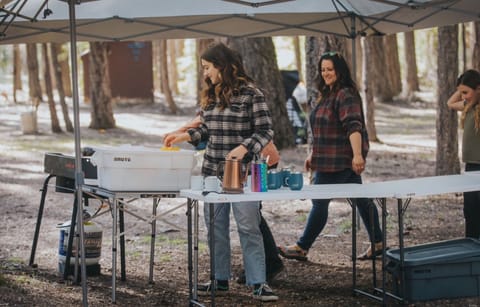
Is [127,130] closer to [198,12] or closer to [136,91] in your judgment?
[136,91]

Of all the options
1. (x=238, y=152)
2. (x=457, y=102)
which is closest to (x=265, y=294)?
(x=238, y=152)

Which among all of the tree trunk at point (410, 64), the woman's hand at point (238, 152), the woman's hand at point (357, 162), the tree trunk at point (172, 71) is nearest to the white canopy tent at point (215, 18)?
the woman's hand at point (357, 162)

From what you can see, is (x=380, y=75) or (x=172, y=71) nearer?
(x=380, y=75)

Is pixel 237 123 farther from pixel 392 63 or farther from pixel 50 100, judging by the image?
pixel 392 63

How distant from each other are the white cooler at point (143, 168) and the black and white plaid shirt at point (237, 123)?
0.18m

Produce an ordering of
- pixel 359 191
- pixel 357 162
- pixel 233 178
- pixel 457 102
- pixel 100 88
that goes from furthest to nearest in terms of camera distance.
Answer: pixel 100 88 → pixel 457 102 → pixel 357 162 → pixel 359 191 → pixel 233 178

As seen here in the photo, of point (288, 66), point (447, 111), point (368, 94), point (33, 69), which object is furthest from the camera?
point (288, 66)

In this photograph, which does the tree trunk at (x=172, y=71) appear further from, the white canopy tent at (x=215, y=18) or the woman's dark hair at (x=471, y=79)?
the woman's dark hair at (x=471, y=79)

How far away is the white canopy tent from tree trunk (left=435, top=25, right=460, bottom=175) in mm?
3871

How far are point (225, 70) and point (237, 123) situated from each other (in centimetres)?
38

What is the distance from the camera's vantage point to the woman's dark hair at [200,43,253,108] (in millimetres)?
6316

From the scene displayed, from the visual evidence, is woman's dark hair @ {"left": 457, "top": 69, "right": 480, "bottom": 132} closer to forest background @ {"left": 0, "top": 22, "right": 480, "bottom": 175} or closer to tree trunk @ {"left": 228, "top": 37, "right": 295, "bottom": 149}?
forest background @ {"left": 0, "top": 22, "right": 480, "bottom": 175}

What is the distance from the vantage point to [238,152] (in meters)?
6.17

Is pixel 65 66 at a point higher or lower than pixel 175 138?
higher
